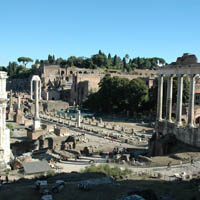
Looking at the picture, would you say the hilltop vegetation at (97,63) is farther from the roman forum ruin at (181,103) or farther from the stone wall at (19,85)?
the roman forum ruin at (181,103)

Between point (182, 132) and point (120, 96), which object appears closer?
point (182, 132)

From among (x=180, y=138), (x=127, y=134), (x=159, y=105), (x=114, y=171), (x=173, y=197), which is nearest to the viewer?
(x=173, y=197)

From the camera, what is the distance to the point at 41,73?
316ft

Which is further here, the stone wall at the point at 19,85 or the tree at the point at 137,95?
the stone wall at the point at 19,85

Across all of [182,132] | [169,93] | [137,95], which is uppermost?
[169,93]

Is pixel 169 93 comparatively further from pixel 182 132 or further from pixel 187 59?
pixel 182 132

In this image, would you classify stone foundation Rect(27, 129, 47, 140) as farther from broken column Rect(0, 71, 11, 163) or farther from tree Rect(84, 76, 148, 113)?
tree Rect(84, 76, 148, 113)

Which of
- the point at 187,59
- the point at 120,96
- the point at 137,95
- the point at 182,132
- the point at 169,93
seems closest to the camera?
the point at 182,132

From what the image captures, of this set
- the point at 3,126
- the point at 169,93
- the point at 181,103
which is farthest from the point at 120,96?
the point at 3,126

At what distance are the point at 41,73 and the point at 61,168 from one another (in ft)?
265

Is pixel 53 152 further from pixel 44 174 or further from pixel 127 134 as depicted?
pixel 127 134

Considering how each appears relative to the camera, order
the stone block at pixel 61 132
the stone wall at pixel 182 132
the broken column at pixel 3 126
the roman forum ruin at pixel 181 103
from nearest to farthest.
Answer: the broken column at pixel 3 126 < the stone wall at pixel 182 132 < the roman forum ruin at pixel 181 103 < the stone block at pixel 61 132

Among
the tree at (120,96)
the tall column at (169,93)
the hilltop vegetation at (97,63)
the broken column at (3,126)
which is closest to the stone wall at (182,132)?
the tall column at (169,93)

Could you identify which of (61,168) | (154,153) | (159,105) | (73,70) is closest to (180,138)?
(154,153)
